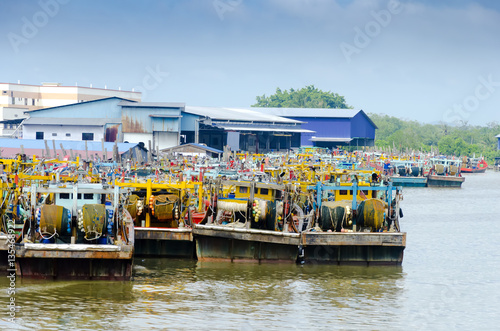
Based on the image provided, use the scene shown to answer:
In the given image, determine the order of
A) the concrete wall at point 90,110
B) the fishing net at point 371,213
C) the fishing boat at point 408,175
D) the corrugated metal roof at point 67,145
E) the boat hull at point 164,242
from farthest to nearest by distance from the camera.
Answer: the concrete wall at point 90,110
the fishing boat at point 408,175
the corrugated metal roof at point 67,145
the boat hull at point 164,242
the fishing net at point 371,213

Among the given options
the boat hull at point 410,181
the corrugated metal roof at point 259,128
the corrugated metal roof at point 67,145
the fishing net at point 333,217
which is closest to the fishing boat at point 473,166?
the corrugated metal roof at point 259,128

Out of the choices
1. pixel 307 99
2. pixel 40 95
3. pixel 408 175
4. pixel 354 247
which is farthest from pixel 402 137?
pixel 354 247

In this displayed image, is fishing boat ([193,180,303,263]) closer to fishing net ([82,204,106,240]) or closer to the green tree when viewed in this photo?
fishing net ([82,204,106,240])

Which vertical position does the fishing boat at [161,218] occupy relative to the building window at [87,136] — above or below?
below

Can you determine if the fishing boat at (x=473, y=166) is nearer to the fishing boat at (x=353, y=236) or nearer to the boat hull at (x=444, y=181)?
the boat hull at (x=444, y=181)

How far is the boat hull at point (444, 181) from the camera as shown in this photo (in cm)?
8081

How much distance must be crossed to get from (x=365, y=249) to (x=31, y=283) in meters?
10.9

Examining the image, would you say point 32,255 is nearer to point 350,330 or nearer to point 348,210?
point 350,330

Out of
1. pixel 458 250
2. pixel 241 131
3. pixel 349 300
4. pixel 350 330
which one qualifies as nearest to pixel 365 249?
pixel 349 300

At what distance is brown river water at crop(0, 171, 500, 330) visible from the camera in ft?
68.5

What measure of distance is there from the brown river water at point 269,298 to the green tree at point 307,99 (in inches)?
5946

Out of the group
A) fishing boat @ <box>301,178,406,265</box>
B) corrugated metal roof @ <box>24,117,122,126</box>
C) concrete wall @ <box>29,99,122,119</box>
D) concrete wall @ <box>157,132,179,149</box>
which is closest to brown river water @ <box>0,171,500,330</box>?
fishing boat @ <box>301,178,406,265</box>

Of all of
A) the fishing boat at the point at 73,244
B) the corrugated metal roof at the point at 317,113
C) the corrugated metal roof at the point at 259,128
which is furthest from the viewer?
the corrugated metal roof at the point at 317,113

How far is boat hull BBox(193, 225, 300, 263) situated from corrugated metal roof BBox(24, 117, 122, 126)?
179 ft
